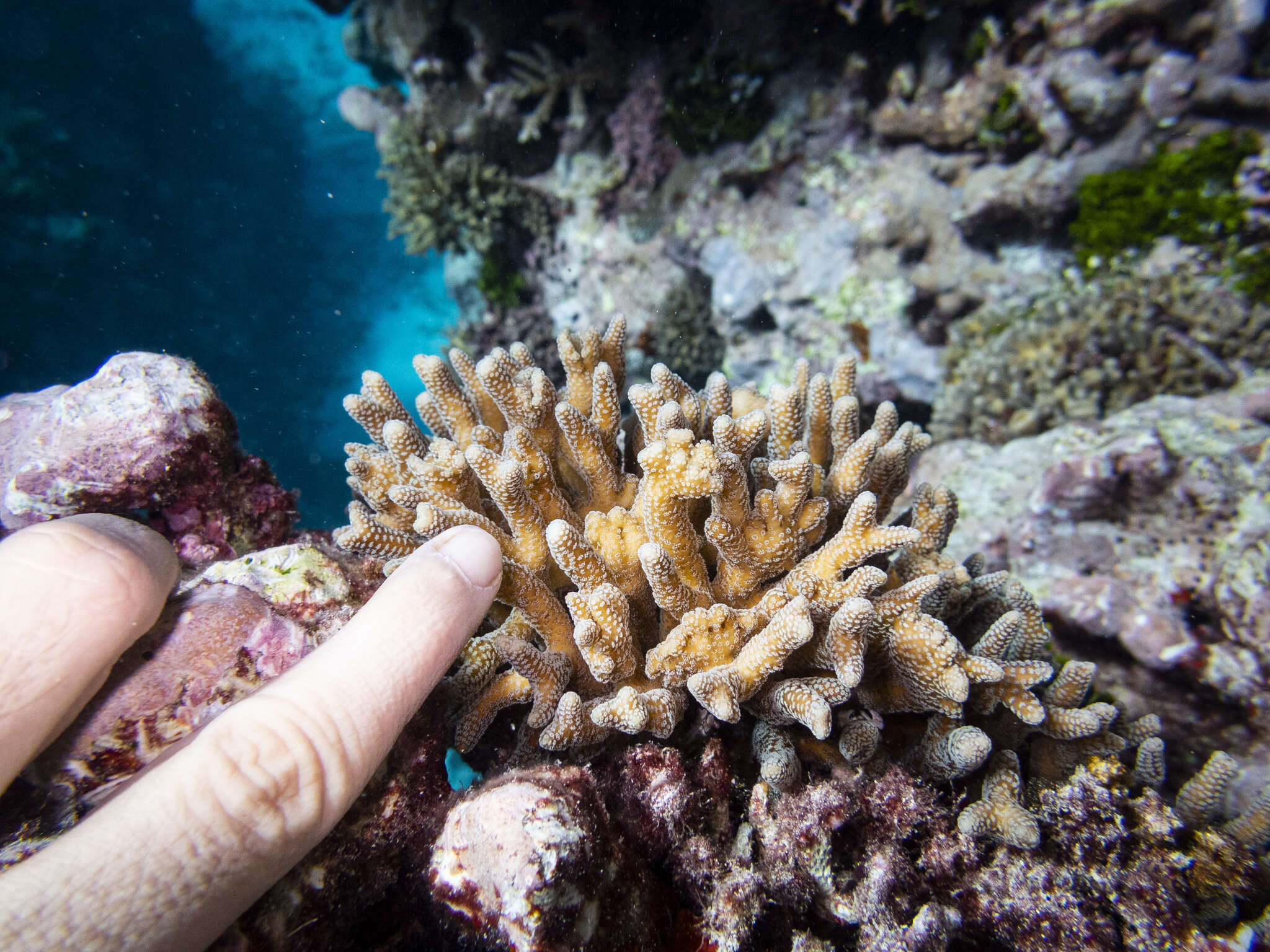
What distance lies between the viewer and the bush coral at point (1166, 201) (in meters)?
5.58

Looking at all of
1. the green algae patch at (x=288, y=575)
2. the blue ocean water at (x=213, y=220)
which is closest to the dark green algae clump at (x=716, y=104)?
the green algae patch at (x=288, y=575)

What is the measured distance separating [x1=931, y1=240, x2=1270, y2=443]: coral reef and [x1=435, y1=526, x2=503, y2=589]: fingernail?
5213 mm

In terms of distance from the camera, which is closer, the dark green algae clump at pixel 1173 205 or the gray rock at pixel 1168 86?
the dark green algae clump at pixel 1173 205

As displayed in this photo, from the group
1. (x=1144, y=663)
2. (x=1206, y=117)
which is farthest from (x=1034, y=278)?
(x=1144, y=663)

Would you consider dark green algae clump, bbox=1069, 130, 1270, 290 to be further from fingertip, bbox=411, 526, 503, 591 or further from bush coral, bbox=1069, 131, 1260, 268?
fingertip, bbox=411, 526, 503, 591

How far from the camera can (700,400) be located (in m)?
2.37

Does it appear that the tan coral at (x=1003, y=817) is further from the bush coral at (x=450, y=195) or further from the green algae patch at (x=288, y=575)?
the bush coral at (x=450, y=195)

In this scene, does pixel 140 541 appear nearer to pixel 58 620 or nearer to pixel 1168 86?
pixel 58 620

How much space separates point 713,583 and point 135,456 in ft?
7.17

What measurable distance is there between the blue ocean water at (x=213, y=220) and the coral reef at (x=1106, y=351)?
67.5 feet

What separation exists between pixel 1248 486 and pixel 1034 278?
Answer: 3522 mm

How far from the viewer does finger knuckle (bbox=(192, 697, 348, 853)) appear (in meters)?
1.15

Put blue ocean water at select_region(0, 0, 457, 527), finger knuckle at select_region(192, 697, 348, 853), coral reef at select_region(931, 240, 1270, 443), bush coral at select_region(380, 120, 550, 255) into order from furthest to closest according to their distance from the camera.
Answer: blue ocean water at select_region(0, 0, 457, 527) < bush coral at select_region(380, 120, 550, 255) < coral reef at select_region(931, 240, 1270, 443) < finger knuckle at select_region(192, 697, 348, 853)

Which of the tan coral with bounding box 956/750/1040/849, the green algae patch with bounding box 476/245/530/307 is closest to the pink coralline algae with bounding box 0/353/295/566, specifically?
the tan coral with bounding box 956/750/1040/849
